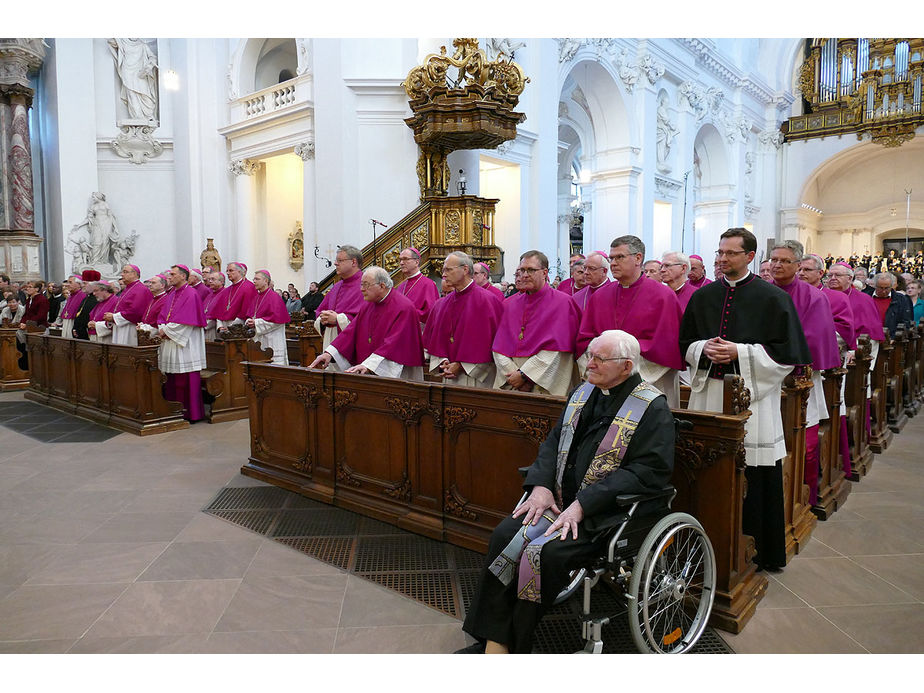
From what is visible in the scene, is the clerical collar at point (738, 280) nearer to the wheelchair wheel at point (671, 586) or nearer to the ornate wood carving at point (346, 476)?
the wheelchair wheel at point (671, 586)

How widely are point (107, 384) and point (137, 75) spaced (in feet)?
37.0

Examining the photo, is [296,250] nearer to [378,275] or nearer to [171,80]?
[171,80]

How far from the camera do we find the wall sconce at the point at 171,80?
48.4 ft

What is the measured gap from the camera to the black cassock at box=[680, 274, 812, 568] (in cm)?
351

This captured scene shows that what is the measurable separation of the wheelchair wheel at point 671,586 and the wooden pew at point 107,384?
601 cm

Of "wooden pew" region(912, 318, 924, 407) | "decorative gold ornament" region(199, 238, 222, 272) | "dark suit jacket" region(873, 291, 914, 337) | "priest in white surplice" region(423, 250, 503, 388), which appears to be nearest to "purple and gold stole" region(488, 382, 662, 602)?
"priest in white surplice" region(423, 250, 503, 388)

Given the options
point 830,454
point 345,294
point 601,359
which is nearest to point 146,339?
point 345,294

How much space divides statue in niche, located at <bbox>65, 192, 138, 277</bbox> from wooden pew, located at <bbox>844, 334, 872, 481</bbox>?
51.1 ft

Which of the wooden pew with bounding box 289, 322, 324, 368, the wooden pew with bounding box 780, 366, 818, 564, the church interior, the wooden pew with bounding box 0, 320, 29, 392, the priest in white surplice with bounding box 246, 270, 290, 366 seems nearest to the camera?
the church interior

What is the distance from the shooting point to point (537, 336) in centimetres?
469

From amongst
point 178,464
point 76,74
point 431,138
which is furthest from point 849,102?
point 178,464

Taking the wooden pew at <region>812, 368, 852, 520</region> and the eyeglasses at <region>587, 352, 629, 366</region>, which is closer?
the eyeglasses at <region>587, 352, 629, 366</region>

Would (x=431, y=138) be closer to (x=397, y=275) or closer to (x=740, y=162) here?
(x=397, y=275)

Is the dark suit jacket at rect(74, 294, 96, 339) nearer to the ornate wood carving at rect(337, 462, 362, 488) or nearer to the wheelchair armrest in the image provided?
the ornate wood carving at rect(337, 462, 362, 488)
